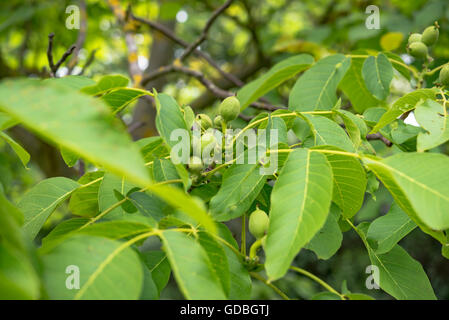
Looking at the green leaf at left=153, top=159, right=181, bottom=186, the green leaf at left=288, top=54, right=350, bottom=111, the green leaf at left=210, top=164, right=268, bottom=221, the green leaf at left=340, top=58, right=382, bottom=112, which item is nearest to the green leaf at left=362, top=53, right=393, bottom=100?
the green leaf at left=288, top=54, right=350, bottom=111

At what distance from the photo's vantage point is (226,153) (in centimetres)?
97

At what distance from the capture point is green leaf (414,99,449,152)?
34.4 inches

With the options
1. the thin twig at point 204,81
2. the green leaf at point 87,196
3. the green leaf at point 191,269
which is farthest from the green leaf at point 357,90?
the green leaf at point 191,269

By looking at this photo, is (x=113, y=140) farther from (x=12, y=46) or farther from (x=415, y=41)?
(x=12, y=46)

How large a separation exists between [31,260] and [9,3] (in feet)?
12.8

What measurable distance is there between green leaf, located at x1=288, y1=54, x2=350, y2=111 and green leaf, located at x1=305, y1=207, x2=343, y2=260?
495 millimetres

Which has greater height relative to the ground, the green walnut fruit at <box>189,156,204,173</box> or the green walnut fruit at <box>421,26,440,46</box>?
the green walnut fruit at <box>421,26,440,46</box>

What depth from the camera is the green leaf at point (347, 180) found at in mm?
821

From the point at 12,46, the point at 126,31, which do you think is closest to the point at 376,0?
the point at 126,31

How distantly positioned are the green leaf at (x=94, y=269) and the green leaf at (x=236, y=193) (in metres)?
0.24

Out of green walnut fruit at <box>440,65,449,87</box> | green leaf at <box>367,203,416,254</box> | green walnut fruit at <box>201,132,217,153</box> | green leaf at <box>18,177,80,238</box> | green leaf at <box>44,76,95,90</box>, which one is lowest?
green leaf at <box>367,203,416,254</box>

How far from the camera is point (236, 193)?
84cm

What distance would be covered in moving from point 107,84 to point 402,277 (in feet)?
2.75

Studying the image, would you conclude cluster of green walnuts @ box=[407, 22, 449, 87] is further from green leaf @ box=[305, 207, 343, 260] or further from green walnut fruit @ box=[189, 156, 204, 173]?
green walnut fruit @ box=[189, 156, 204, 173]
